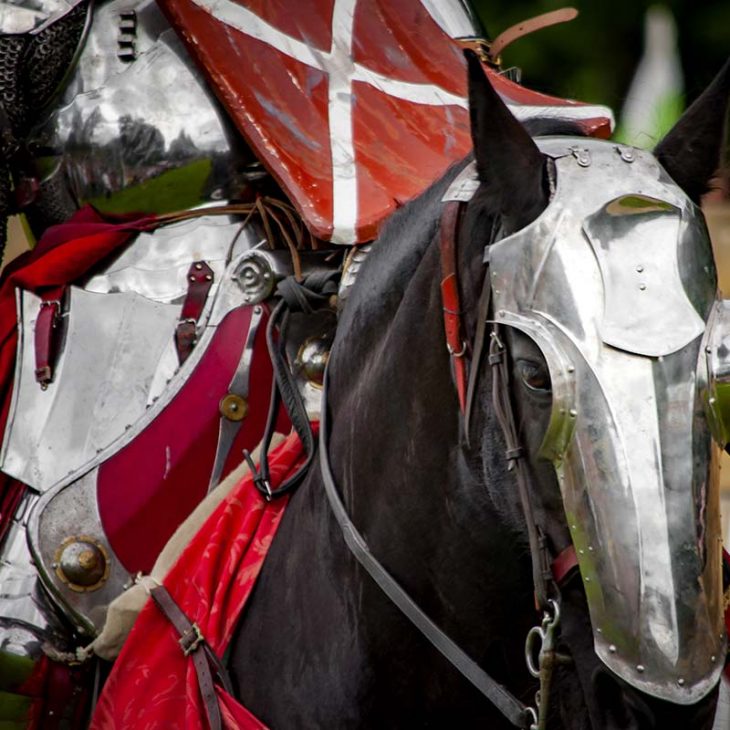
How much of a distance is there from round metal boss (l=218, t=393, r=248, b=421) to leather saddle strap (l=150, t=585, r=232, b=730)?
21.4 inches

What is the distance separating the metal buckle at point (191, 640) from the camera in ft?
10.2

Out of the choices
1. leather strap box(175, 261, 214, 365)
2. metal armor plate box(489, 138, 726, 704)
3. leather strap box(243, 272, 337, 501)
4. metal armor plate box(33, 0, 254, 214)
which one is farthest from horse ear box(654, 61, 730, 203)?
metal armor plate box(33, 0, 254, 214)

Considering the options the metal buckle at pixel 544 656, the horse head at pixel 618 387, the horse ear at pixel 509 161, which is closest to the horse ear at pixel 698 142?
the horse head at pixel 618 387

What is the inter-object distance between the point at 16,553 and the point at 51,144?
1.21 meters

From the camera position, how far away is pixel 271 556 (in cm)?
321

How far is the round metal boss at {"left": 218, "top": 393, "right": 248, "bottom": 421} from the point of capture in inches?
141

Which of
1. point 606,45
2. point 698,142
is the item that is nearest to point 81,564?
point 698,142

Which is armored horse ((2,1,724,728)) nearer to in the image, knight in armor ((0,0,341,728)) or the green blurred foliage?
knight in armor ((0,0,341,728))

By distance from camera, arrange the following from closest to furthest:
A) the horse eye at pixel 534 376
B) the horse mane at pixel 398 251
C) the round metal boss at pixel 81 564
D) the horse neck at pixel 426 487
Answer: the horse eye at pixel 534 376 → the horse neck at pixel 426 487 → the horse mane at pixel 398 251 → the round metal boss at pixel 81 564

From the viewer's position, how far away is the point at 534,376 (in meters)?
2.39

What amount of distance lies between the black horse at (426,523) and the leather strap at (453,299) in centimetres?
2

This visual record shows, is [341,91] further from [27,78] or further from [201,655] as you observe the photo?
[201,655]

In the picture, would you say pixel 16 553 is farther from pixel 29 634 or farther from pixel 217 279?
pixel 217 279

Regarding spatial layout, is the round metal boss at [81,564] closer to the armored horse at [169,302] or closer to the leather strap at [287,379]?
the armored horse at [169,302]
